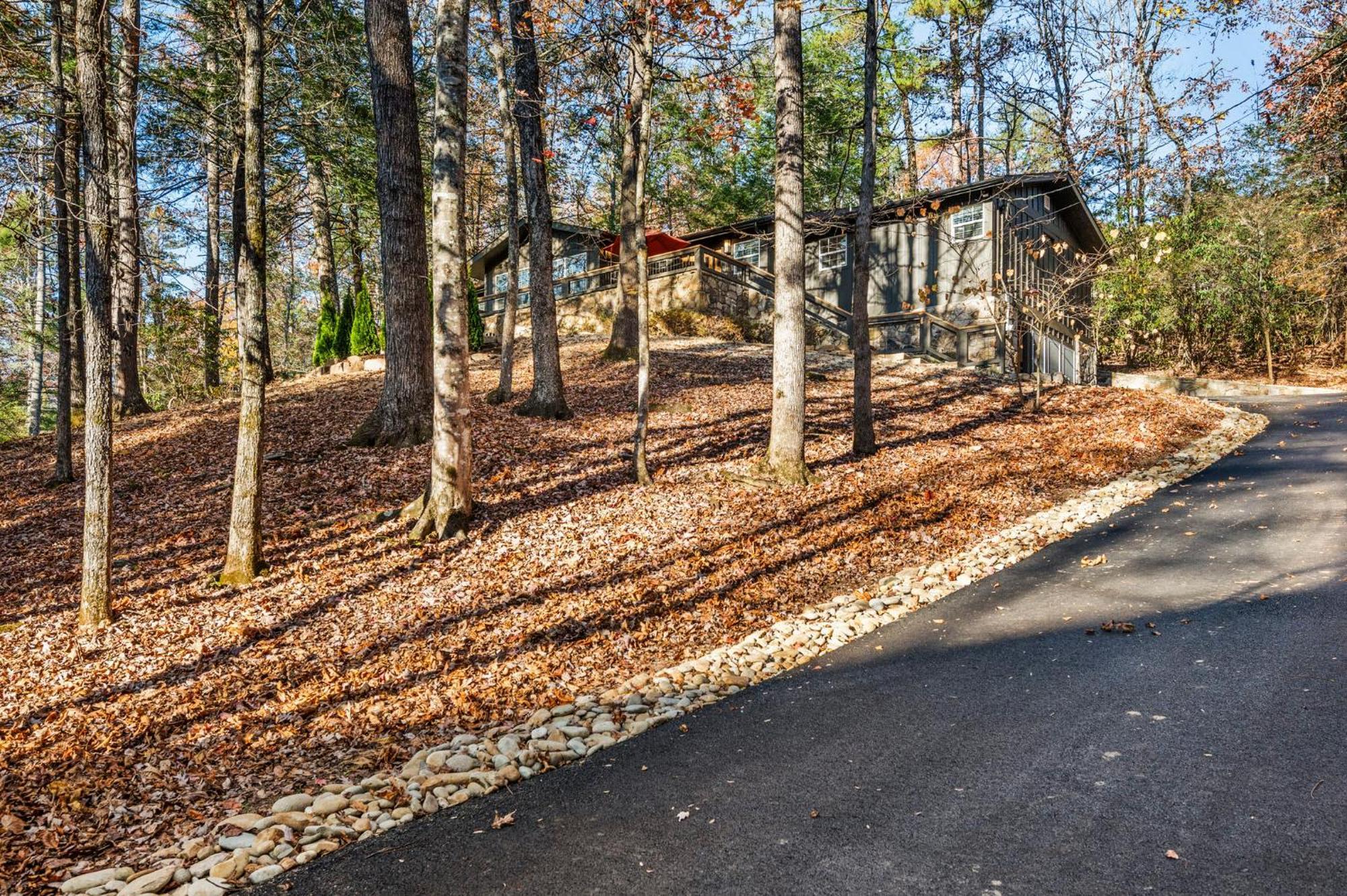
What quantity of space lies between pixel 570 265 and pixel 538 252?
19.8 m

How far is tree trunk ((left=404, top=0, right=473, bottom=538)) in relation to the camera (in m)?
7.47

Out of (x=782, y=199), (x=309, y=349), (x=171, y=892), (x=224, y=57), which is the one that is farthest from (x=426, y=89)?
(x=309, y=349)

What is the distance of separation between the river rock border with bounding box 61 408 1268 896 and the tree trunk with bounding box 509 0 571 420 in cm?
723

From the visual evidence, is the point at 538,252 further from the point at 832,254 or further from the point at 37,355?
the point at 37,355

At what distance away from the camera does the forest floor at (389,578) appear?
14.2 ft

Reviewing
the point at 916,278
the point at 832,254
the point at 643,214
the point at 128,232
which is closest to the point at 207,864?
the point at 643,214

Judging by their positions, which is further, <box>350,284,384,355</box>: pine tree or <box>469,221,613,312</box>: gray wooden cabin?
<box>469,221,613,312</box>: gray wooden cabin

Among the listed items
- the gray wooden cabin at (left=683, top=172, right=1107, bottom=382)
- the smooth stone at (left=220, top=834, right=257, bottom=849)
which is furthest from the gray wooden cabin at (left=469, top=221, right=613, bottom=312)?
the smooth stone at (left=220, top=834, right=257, bottom=849)

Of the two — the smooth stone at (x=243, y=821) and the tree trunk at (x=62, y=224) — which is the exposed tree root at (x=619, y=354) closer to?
the tree trunk at (x=62, y=224)

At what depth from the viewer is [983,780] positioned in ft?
11.5

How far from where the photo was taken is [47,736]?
15.0ft

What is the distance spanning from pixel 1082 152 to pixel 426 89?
53.2ft

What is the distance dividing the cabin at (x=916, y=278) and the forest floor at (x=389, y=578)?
8410 millimetres

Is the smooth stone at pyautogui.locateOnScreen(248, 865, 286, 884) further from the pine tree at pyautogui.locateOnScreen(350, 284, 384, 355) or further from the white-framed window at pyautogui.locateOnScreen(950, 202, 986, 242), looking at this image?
the white-framed window at pyautogui.locateOnScreen(950, 202, 986, 242)
